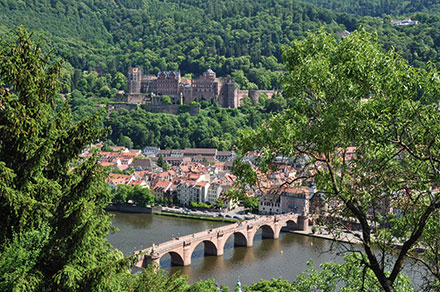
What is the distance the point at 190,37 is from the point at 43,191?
113 meters

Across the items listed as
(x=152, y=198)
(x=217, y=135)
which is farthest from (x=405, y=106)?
(x=217, y=135)

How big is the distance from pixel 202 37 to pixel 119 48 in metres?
24.9

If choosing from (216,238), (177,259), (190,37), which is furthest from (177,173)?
(190,37)

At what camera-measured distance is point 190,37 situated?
11631cm

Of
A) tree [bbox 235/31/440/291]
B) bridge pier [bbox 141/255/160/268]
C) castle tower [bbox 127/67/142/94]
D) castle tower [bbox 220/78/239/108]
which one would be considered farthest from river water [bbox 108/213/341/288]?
castle tower [bbox 127/67/142/94]

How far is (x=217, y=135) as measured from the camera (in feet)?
231

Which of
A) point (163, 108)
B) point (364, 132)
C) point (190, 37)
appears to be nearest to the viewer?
point (364, 132)

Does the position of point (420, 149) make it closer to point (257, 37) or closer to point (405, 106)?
point (405, 106)

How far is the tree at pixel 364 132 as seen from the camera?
4.91m

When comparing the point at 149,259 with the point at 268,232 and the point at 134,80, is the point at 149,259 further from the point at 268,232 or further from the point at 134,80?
the point at 134,80

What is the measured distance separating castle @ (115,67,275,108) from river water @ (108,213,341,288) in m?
42.7

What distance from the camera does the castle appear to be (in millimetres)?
79688

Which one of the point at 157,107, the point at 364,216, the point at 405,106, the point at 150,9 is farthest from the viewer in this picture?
the point at 150,9

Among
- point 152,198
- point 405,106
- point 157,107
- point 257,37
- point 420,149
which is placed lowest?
point 152,198
